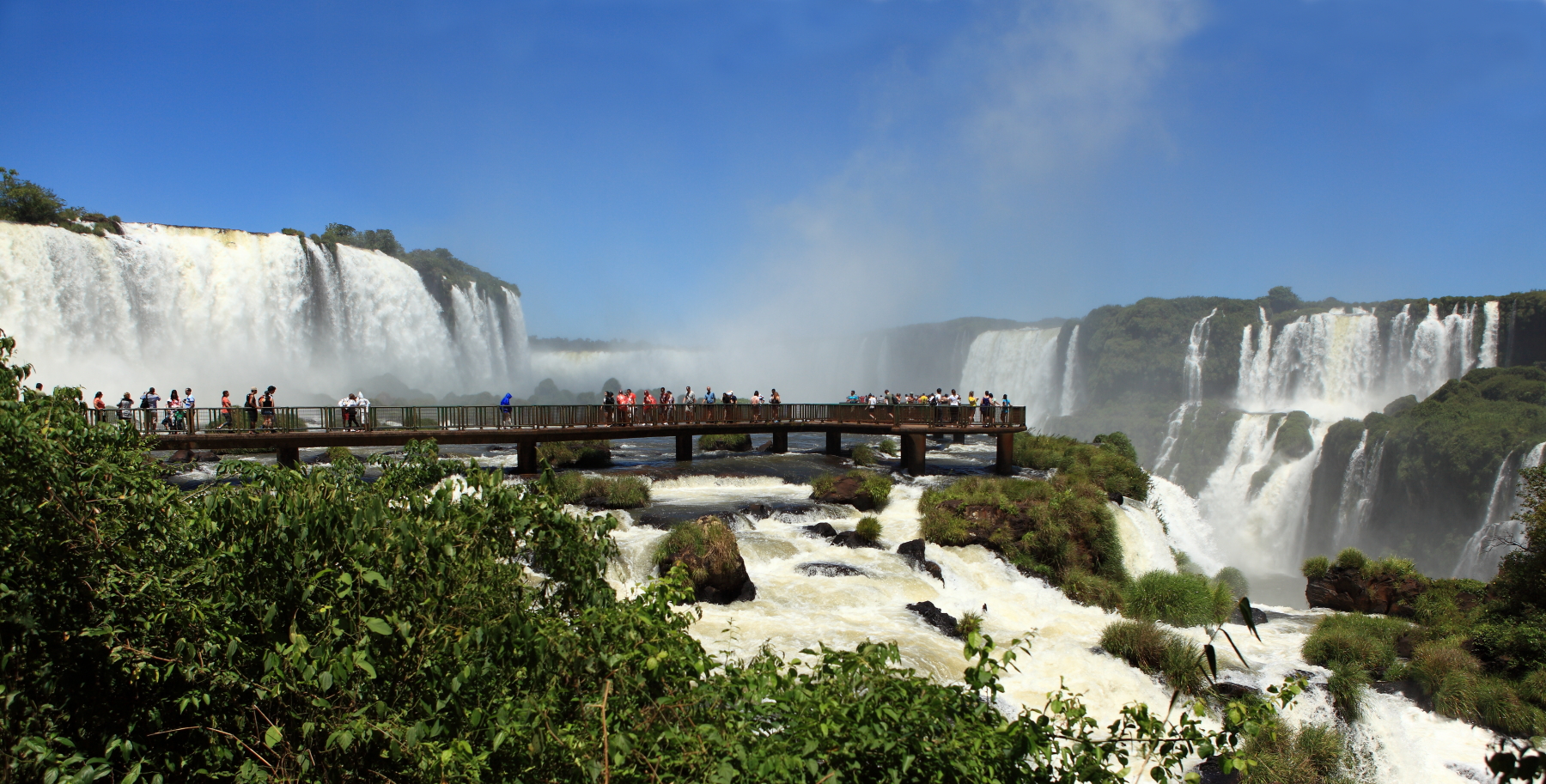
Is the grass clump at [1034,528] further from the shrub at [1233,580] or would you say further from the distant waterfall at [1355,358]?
the distant waterfall at [1355,358]

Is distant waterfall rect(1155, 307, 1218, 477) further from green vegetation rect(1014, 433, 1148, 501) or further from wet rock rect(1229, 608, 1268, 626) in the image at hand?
wet rock rect(1229, 608, 1268, 626)

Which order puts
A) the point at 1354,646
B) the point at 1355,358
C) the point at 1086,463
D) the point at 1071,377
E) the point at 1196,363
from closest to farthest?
the point at 1354,646 → the point at 1086,463 → the point at 1355,358 → the point at 1196,363 → the point at 1071,377

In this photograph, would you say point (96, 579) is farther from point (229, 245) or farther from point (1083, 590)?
point (229, 245)

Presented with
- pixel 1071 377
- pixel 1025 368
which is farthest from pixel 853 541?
pixel 1071 377

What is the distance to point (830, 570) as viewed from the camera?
1548cm

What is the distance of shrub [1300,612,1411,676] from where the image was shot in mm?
12805

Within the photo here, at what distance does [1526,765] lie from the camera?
233cm

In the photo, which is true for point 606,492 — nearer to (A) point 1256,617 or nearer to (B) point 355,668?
(A) point 1256,617

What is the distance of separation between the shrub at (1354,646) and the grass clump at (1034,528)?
4415 mm

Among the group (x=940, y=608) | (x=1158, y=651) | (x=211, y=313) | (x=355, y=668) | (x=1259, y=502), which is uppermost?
(x=211, y=313)

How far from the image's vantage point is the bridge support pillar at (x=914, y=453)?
26.5 metres

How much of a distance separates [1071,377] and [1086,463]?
143ft

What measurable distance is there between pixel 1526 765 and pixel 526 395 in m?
67.7

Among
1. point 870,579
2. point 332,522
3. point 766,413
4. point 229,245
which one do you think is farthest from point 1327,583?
point 229,245
